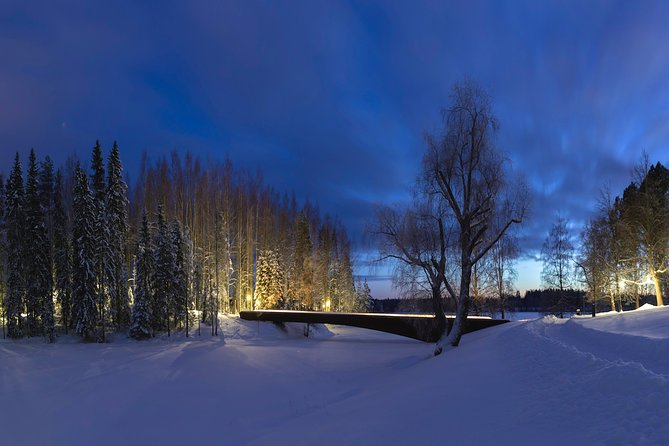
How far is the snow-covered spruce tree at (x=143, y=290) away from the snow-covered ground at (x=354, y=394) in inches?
164

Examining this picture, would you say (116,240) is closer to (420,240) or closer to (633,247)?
(420,240)

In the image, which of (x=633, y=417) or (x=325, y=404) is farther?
(x=325, y=404)

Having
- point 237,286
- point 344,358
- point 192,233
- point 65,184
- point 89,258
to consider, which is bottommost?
point 344,358

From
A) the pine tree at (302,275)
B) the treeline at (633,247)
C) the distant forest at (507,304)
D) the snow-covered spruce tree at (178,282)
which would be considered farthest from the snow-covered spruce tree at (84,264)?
the treeline at (633,247)

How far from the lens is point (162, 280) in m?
32.4

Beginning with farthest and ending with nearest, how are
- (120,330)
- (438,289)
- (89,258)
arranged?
(120,330) → (89,258) → (438,289)

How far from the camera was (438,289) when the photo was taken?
2133 cm

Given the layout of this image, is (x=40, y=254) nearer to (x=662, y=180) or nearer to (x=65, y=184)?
(x=65, y=184)

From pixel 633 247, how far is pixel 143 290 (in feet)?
126

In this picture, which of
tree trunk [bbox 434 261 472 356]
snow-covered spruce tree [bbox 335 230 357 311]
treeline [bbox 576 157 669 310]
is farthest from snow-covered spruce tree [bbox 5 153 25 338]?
treeline [bbox 576 157 669 310]

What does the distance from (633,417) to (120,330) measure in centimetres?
3595

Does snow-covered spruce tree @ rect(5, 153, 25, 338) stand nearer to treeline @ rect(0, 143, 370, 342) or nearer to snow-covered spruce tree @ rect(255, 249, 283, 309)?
treeline @ rect(0, 143, 370, 342)

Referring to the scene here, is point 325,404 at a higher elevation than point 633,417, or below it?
below

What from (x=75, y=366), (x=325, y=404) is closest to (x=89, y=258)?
(x=75, y=366)
